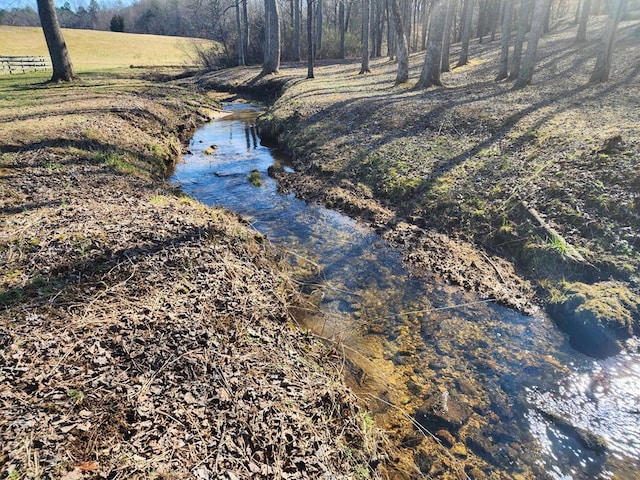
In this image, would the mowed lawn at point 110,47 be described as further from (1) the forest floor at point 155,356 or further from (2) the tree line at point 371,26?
(1) the forest floor at point 155,356

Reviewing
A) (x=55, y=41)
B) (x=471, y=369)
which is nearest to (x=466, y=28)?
(x=55, y=41)

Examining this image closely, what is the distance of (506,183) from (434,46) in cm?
1108

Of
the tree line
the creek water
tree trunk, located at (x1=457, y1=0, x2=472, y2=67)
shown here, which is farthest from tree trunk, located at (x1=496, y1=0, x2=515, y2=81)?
the creek water

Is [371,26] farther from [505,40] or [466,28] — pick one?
[505,40]

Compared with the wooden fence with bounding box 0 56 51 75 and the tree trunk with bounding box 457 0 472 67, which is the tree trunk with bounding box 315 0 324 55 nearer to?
the tree trunk with bounding box 457 0 472 67

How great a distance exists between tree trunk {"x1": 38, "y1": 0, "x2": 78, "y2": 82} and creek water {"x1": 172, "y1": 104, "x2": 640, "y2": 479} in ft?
59.2

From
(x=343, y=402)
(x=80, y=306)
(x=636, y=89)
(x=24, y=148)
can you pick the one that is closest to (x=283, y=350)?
(x=343, y=402)

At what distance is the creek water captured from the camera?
4000 millimetres

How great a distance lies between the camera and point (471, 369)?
4.99 meters

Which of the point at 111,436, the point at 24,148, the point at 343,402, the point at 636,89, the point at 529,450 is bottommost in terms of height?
the point at 529,450

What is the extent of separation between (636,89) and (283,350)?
15.6 meters

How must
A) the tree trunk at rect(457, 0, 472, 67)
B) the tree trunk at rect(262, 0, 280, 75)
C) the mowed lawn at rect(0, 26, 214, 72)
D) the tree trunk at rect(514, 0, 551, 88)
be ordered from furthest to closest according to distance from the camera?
the mowed lawn at rect(0, 26, 214, 72)
the tree trunk at rect(262, 0, 280, 75)
the tree trunk at rect(457, 0, 472, 67)
the tree trunk at rect(514, 0, 551, 88)

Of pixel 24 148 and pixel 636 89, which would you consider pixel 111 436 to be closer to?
pixel 24 148

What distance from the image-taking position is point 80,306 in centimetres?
425
